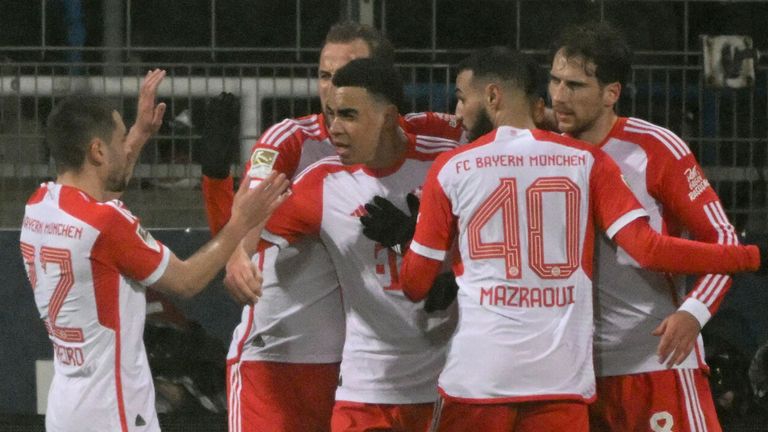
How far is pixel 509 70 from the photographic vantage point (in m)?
3.97

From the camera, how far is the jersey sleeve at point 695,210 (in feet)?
13.1

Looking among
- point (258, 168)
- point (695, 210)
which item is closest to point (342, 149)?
point (258, 168)

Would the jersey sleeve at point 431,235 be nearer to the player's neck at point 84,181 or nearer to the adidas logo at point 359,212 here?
the adidas logo at point 359,212

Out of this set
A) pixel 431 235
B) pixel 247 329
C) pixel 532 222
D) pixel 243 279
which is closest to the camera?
pixel 532 222

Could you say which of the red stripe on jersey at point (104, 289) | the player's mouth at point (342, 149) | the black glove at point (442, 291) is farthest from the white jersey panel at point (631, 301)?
the red stripe on jersey at point (104, 289)

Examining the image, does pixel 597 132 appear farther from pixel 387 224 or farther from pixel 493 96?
pixel 387 224

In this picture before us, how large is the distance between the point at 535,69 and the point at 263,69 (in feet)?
9.79

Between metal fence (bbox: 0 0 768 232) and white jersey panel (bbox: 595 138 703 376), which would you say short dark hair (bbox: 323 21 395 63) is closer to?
white jersey panel (bbox: 595 138 703 376)

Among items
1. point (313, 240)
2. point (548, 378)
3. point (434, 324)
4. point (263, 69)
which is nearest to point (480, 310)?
point (548, 378)

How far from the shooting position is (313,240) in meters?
4.48

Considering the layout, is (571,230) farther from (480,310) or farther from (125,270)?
(125,270)

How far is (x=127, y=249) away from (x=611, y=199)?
4.40 feet

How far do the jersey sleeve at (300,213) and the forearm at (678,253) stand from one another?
1.00 metres

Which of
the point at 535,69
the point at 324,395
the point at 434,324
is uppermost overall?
the point at 535,69
